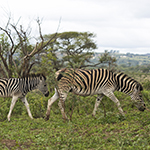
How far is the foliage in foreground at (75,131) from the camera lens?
483cm

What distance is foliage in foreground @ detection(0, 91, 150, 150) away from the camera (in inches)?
190

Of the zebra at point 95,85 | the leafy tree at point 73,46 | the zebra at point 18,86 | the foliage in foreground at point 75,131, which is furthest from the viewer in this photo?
the leafy tree at point 73,46

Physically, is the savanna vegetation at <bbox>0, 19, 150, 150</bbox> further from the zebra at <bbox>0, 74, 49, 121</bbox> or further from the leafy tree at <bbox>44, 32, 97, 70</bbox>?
the leafy tree at <bbox>44, 32, 97, 70</bbox>

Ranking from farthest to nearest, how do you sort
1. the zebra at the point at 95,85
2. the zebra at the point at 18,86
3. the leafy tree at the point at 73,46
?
1. the leafy tree at the point at 73,46
2. the zebra at the point at 18,86
3. the zebra at the point at 95,85

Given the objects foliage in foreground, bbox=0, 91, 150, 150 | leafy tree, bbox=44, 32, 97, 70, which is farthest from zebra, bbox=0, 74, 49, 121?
leafy tree, bbox=44, 32, 97, 70

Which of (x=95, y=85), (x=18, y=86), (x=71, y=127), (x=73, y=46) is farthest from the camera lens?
(x=73, y=46)

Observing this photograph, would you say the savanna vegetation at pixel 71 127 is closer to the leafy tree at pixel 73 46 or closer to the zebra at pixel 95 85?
the zebra at pixel 95 85

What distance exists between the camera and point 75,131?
6.22 metres

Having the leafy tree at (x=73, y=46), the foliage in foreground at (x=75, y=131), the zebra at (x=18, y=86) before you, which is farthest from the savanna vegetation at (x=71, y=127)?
the leafy tree at (x=73, y=46)

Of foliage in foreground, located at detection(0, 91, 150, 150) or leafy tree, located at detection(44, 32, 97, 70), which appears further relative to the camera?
leafy tree, located at detection(44, 32, 97, 70)

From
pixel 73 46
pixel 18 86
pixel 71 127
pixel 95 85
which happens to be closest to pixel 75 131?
pixel 71 127

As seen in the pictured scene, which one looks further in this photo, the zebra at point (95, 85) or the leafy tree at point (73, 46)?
the leafy tree at point (73, 46)

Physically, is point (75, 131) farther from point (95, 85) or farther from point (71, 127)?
point (95, 85)

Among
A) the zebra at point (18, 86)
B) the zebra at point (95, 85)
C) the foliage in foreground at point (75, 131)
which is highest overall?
the zebra at point (95, 85)
